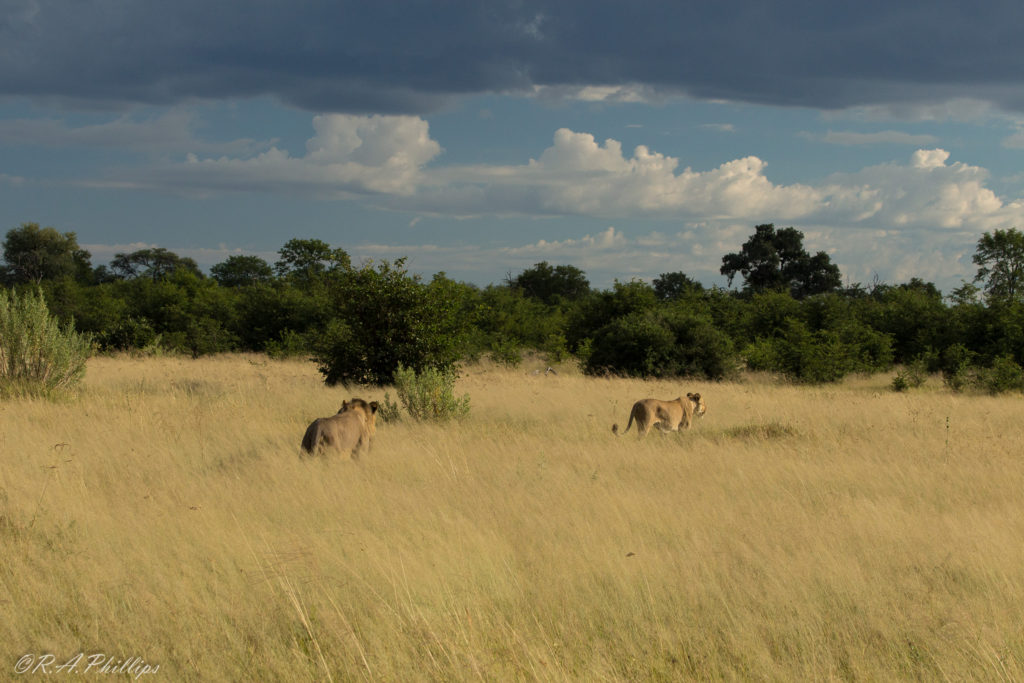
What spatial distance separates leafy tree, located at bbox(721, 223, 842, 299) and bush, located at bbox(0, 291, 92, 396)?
5865 centimetres

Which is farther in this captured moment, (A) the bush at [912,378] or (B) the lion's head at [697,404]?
(A) the bush at [912,378]

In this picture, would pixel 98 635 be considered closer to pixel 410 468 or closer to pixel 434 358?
pixel 410 468

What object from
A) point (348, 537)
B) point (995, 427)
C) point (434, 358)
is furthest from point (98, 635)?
point (995, 427)

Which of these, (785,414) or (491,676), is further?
(785,414)

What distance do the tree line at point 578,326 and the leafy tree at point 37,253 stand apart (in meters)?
19.7

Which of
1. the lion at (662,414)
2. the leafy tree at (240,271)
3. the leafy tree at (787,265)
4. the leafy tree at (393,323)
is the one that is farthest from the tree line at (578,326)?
the leafy tree at (240,271)

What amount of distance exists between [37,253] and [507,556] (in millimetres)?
61571

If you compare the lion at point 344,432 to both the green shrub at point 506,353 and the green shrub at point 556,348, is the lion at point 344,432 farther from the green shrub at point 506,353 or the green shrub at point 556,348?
the green shrub at point 556,348

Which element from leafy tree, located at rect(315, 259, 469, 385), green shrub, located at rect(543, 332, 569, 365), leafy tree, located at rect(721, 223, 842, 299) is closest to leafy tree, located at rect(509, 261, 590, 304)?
leafy tree, located at rect(721, 223, 842, 299)

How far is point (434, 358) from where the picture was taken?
15.7 meters

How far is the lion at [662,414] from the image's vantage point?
10.6 meters

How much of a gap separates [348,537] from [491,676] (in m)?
2.32

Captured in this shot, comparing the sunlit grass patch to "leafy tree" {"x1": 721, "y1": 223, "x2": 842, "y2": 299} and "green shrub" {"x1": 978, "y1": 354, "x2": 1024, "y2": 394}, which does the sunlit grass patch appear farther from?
"leafy tree" {"x1": 721, "y1": 223, "x2": 842, "y2": 299}

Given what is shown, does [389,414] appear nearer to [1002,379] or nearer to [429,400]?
[429,400]
